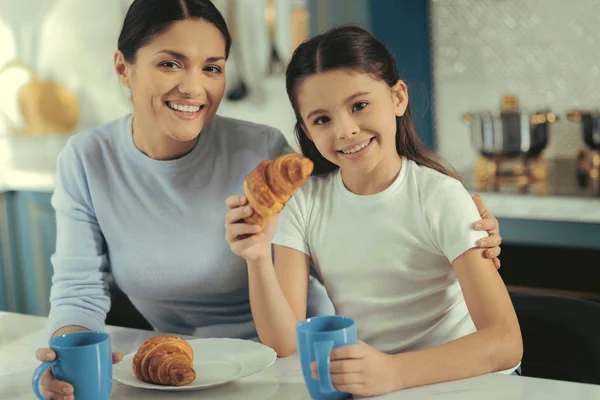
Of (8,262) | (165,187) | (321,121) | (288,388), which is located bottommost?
(8,262)

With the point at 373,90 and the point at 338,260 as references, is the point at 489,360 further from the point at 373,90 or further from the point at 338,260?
the point at 373,90

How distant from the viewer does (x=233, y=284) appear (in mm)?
1495

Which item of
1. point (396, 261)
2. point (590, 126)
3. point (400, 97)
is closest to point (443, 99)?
point (590, 126)

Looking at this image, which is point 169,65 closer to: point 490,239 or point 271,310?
point 271,310

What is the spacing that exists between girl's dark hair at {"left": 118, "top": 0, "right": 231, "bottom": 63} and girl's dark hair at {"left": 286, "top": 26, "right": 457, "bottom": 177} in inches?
8.0

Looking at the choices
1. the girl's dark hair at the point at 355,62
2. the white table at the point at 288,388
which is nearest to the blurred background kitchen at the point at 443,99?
the girl's dark hair at the point at 355,62

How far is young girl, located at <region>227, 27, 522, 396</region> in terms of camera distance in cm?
124

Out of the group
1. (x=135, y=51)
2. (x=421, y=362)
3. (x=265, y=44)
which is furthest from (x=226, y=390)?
(x=265, y=44)

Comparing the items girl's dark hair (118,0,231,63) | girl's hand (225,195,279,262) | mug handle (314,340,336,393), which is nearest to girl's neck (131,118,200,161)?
girl's dark hair (118,0,231,63)

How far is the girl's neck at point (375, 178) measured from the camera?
1.34 metres

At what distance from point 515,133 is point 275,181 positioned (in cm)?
168

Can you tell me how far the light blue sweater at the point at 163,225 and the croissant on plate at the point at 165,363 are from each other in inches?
14.8

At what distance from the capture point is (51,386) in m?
0.97

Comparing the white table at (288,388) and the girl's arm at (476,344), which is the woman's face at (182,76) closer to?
the white table at (288,388)
